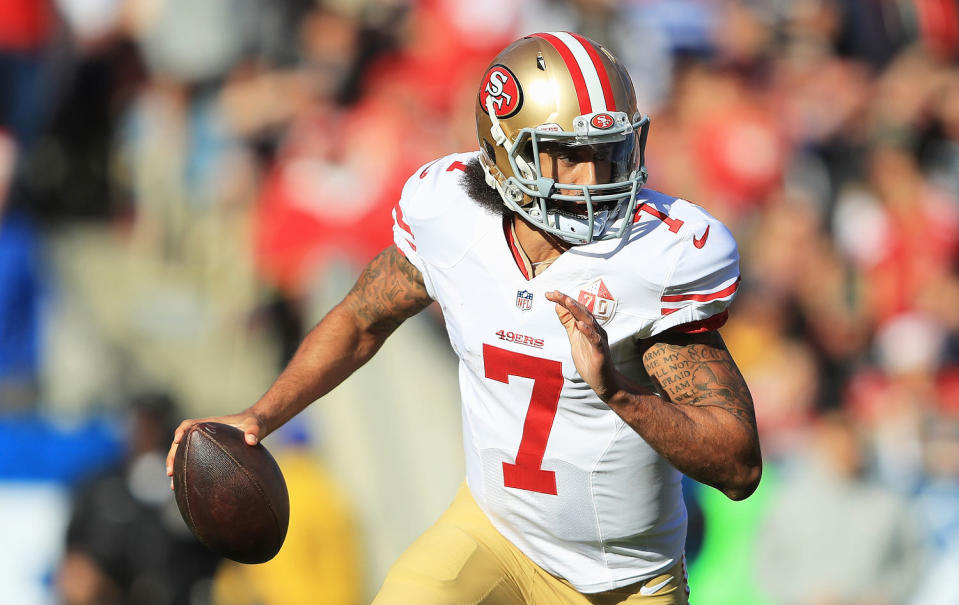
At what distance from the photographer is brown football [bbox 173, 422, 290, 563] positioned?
295 cm

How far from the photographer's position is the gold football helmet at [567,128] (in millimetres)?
2832

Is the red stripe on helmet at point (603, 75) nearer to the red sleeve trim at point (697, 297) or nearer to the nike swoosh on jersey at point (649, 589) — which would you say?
the red sleeve trim at point (697, 297)

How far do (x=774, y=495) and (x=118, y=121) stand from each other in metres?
3.96

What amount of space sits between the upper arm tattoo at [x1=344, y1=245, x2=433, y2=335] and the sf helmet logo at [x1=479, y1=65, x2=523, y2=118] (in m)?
0.48

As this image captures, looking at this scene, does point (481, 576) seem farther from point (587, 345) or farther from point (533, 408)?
point (587, 345)

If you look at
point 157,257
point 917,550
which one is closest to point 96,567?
point 157,257

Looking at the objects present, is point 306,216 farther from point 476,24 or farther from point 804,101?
point 804,101

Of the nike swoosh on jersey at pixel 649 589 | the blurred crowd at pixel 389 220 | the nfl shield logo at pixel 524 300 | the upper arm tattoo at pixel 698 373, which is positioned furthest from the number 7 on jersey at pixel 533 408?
the blurred crowd at pixel 389 220

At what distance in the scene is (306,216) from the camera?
658cm

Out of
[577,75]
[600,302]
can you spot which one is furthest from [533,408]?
[577,75]

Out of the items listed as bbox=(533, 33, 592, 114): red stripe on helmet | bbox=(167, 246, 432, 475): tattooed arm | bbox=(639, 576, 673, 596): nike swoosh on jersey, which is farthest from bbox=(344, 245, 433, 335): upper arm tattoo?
bbox=(639, 576, 673, 596): nike swoosh on jersey

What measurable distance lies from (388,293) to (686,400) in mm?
884

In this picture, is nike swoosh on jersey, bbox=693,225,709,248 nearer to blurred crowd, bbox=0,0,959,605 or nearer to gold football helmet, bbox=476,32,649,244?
gold football helmet, bbox=476,32,649,244

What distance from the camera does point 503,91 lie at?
2965 millimetres
